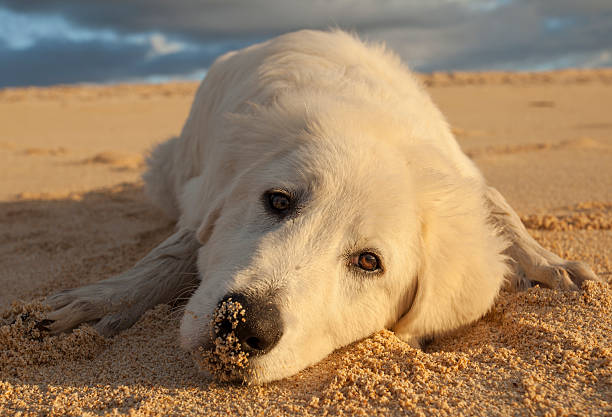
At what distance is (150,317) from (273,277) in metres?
1.04

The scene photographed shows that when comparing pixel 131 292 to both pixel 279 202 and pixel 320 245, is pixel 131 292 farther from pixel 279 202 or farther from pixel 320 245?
pixel 320 245

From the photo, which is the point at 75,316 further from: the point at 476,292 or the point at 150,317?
the point at 476,292

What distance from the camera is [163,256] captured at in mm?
3168

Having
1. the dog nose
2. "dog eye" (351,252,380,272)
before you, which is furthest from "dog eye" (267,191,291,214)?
the dog nose

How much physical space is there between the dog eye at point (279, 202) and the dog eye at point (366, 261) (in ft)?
1.20

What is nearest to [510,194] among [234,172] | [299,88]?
[299,88]

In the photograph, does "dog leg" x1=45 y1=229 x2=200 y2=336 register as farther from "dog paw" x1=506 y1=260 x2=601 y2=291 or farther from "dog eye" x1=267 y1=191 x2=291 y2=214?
"dog paw" x1=506 y1=260 x2=601 y2=291

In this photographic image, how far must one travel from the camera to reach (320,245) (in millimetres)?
2229

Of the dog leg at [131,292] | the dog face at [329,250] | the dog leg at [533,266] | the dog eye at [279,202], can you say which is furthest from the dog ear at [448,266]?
the dog leg at [131,292]

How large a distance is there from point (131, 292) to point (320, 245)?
124 centimetres

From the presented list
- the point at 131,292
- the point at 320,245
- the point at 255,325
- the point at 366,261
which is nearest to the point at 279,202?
the point at 320,245

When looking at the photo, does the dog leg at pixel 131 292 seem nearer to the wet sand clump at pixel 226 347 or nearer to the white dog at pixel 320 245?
the white dog at pixel 320 245

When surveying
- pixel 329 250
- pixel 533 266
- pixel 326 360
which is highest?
pixel 329 250

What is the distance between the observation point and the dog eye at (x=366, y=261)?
231 cm
